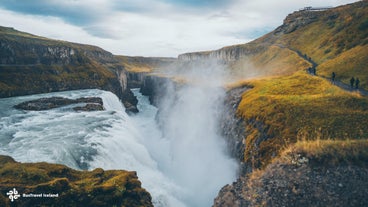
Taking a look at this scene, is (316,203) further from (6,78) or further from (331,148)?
(6,78)

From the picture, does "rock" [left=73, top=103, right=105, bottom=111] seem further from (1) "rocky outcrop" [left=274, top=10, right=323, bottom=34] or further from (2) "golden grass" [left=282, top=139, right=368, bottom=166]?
(1) "rocky outcrop" [left=274, top=10, right=323, bottom=34]

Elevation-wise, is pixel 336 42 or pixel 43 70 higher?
pixel 336 42

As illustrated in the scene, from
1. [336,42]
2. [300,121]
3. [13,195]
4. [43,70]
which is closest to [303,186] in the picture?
[300,121]

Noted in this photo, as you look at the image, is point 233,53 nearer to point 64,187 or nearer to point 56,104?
point 56,104

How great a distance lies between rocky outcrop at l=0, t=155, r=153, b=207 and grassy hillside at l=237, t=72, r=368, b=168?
12.2 metres

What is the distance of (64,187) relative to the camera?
16688 mm

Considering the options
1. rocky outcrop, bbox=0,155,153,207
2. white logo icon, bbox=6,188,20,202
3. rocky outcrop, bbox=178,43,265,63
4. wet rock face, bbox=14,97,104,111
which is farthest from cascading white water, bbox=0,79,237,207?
rocky outcrop, bbox=178,43,265,63

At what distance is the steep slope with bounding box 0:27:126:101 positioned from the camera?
81669mm

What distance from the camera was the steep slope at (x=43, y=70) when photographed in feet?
268

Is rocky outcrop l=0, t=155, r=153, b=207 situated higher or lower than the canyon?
lower

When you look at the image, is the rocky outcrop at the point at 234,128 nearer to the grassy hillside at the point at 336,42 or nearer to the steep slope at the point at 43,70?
the grassy hillside at the point at 336,42

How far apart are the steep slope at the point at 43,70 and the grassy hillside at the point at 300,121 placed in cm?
7085

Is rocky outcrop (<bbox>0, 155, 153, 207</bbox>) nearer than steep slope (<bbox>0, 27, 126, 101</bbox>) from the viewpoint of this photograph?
Yes

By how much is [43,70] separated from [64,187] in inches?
3606
